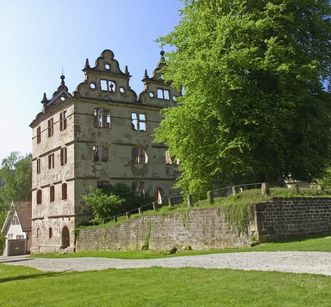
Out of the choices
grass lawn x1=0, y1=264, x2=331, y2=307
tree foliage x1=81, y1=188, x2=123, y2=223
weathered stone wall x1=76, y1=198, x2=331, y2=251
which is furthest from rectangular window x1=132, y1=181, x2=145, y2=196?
grass lawn x1=0, y1=264, x2=331, y2=307

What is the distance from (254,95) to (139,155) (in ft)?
61.8

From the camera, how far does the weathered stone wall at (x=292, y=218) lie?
19.7 m

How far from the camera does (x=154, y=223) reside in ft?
86.0

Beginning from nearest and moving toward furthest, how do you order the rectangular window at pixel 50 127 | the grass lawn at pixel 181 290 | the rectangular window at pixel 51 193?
the grass lawn at pixel 181 290, the rectangular window at pixel 51 193, the rectangular window at pixel 50 127

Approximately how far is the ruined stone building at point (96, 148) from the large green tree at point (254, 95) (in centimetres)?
1339

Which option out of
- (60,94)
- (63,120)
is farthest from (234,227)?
(60,94)

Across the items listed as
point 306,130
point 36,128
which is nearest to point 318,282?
point 306,130

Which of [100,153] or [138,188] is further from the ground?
[100,153]

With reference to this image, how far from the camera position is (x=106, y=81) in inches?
1519

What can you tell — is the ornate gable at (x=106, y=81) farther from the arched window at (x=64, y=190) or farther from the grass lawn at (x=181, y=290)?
the grass lawn at (x=181, y=290)

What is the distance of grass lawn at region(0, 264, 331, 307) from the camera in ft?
26.7

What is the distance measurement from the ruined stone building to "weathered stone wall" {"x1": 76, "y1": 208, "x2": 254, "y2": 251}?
672cm

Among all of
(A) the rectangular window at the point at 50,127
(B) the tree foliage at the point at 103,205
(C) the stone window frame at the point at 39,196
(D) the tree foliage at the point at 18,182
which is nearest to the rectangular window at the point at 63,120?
(A) the rectangular window at the point at 50,127

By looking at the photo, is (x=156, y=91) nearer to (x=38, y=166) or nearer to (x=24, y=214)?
(x=38, y=166)
